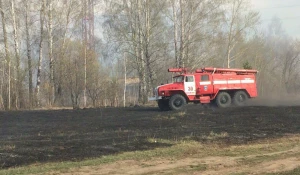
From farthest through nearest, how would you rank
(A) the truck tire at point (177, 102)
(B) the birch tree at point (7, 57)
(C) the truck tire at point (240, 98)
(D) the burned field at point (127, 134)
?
(B) the birch tree at point (7, 57), (C) the truck tire at point (240, 98), (A) the truck tire at point (177, 102), (D) the burned field at point (127, 134)

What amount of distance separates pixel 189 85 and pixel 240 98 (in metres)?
3.75

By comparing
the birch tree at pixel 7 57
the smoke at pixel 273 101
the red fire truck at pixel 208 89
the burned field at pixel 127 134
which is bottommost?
the burned field at pixel 127 134

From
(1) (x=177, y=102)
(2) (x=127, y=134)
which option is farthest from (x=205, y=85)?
(2) (x=127, y=134)

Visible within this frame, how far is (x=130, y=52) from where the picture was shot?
40.0 metres

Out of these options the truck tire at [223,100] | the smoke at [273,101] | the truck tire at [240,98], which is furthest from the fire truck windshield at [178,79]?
the smoke at [273,101]

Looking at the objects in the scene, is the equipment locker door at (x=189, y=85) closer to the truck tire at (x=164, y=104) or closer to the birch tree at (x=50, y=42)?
the truck tire at (x=164, y=104)

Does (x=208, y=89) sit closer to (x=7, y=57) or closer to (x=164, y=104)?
(x=164, y=104)

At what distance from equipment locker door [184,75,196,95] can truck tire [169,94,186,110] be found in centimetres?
60

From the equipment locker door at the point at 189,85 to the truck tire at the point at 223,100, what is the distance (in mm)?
1731

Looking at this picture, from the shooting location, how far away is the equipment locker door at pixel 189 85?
2517 centimetres

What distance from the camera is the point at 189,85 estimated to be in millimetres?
25234

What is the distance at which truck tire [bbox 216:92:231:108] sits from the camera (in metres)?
25.9

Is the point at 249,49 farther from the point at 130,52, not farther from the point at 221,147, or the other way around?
the point at 221,147

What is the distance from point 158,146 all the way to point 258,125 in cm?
603
